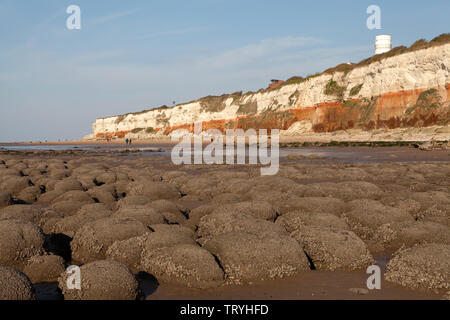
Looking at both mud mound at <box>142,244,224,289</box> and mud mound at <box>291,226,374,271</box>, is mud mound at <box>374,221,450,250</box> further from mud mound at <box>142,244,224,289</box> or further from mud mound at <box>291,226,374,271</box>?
mud mound at <box>142,244,224,289</box>

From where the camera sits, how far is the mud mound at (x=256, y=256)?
4.98m

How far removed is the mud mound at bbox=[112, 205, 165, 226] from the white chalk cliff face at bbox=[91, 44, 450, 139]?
34.5 metres

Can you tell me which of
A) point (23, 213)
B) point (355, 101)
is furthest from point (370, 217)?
point (355, 101)

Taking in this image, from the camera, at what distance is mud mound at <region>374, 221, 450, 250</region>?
6.18m

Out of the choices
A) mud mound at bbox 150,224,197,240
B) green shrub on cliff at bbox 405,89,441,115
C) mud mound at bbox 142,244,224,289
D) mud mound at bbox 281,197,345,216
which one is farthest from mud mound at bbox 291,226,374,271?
green shrub on cliff at bbox 405,89,441,115

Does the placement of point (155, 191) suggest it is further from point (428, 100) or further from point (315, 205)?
point (428, 100)

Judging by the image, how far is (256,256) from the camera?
16.7 feet

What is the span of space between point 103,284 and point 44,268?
1.29 m

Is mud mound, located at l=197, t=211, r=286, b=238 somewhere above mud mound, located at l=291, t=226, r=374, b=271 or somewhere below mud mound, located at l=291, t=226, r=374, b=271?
above

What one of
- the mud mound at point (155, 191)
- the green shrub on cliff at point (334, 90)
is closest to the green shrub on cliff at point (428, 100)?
the green shrub on cliff at point (334, 90)

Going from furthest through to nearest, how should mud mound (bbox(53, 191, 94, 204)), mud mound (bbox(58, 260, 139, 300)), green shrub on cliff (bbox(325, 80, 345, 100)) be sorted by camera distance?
1. green shrub on cliff (bbox(325, 80, 345, 100))
2. mud mound (bbox(53, 191, 94, 204))
3. mud mound (bbox(58, 260, 139, 300))

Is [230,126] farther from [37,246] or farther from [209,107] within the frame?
[37,246]

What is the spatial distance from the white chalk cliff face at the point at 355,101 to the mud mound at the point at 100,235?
3535 cm

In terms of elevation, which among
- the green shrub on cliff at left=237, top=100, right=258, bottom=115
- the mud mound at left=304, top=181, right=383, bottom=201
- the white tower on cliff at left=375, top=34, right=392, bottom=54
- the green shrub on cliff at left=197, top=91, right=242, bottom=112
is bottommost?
the mud mound at left=304, top=181, right=383, bottom=201
